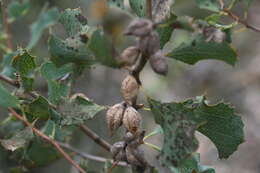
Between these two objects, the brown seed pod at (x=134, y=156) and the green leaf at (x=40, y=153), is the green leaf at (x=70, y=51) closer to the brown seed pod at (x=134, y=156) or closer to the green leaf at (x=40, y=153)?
the brown seed pod at (x=134, y=156)

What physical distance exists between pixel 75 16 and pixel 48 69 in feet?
0.68

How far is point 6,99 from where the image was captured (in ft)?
3.15

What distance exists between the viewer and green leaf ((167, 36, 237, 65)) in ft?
2.60

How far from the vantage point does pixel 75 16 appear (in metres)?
0.93

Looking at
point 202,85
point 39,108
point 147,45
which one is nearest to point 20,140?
point 39,108

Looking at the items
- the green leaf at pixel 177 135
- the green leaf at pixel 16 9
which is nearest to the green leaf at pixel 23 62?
the green leaf at pixel 177 135

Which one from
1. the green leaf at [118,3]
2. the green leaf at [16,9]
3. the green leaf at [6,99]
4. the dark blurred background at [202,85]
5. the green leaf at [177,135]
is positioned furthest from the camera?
the dark blurred background at [202,85]

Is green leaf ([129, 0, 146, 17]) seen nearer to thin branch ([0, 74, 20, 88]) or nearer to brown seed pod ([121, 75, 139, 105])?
brown seed pod ([121, 75, 139, 105])

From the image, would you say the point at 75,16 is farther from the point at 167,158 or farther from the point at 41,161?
the point at 41,161

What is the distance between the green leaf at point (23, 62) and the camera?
0.97m

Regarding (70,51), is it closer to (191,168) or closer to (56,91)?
(56,91)

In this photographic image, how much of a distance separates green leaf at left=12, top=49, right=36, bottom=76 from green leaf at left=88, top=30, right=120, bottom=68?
266 mm

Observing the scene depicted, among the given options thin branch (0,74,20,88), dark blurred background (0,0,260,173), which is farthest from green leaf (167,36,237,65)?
dark blurred background (0,0,260,173)

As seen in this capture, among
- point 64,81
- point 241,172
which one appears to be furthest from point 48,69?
point 241,172
